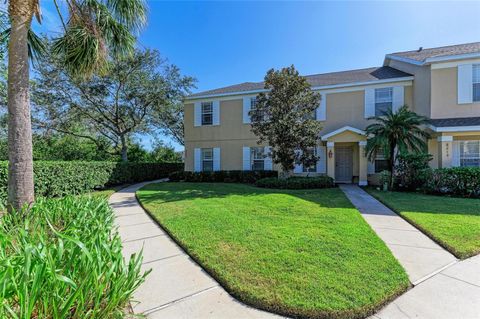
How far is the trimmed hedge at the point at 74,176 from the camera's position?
8375mm

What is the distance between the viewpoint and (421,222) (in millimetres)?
5293

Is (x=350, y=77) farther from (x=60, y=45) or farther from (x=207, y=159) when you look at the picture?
(x=60, y=45)

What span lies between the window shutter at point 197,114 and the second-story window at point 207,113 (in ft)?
0.71

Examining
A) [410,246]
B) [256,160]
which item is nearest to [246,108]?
[256,160]

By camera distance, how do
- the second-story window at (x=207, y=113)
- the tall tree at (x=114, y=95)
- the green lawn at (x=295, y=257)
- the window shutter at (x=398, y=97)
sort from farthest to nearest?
the second-story window at (x=207, y=113)
the tall tree at (x=114, y=95)
the window shutter at (x=398, y=97)
the green lawn at (x=295, y=257)

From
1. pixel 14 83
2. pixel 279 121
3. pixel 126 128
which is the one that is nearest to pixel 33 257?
pixel 14 83

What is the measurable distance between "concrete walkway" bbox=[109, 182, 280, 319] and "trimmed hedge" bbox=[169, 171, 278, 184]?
31.7 ft

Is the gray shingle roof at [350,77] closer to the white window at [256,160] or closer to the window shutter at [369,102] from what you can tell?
the window shutter at [369,102]

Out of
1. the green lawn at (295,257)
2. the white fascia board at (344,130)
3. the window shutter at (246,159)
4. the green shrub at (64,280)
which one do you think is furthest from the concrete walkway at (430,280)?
the window shutter at (246,159)

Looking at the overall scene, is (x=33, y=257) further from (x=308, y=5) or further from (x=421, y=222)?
(x=308, y=5)

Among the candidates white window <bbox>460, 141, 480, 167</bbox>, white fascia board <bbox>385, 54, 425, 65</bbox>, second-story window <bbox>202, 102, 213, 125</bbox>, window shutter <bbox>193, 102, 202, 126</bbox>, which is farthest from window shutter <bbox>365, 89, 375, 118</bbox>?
window shutter <bbox>193, 102, 202, 126</bbox>

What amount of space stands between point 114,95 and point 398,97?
57.6 feet

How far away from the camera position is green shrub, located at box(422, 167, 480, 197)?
8641mm

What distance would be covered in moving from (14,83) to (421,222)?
883 cm
